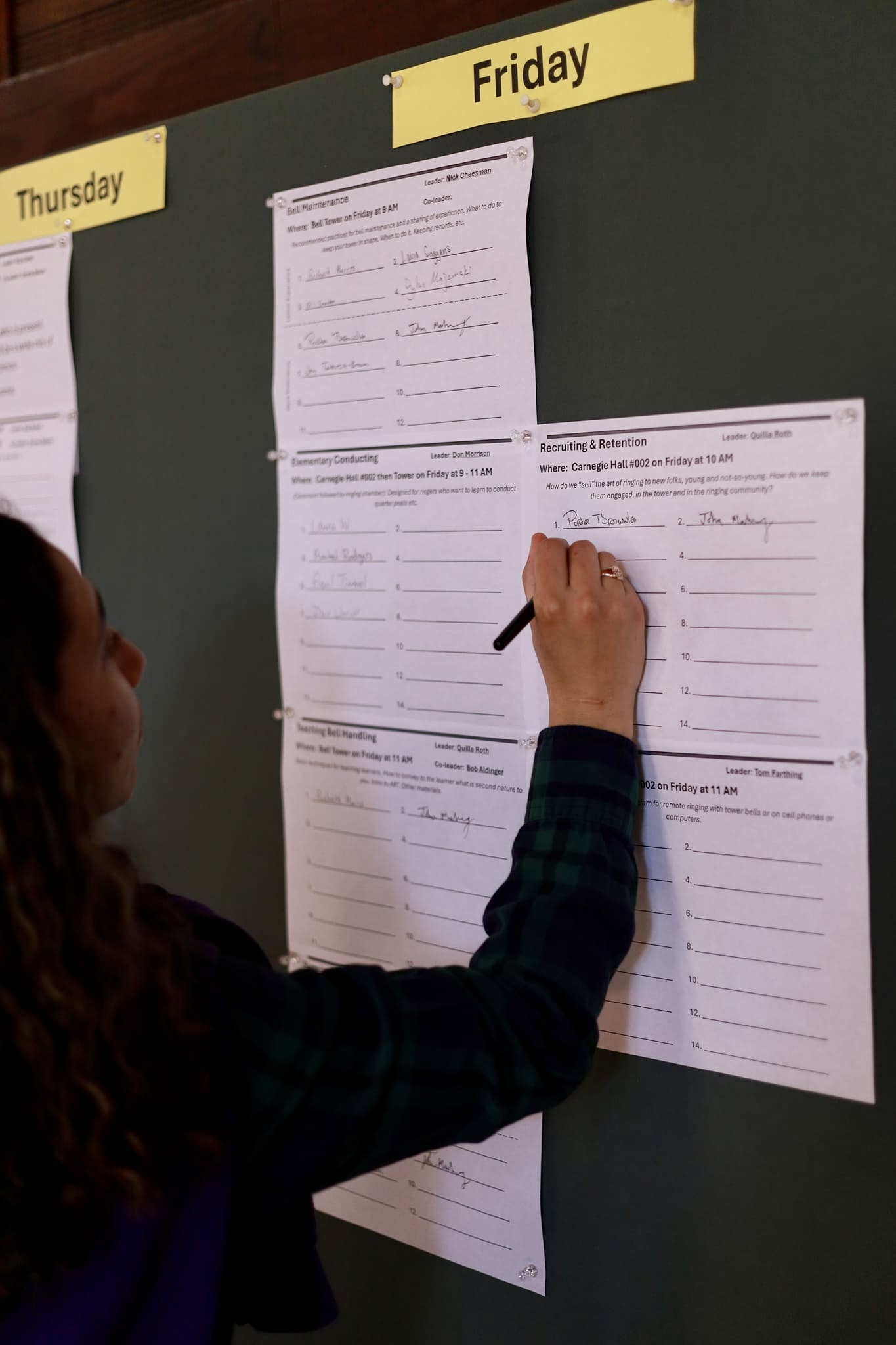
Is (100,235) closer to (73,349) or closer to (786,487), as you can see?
(73,349)

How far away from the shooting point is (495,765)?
83 centimetres

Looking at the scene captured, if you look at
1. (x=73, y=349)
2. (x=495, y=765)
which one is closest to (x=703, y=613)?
(x=495, y=765)

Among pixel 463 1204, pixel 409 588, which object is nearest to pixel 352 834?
pixel 409 588

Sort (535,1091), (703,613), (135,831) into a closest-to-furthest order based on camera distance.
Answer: (535,1091) → (703,613) → (135,831)

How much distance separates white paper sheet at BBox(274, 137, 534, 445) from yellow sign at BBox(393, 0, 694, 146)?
0.10 feet

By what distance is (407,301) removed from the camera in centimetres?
83

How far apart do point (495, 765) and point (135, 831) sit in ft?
1.40

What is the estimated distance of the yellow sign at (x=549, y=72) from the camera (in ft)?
2.30

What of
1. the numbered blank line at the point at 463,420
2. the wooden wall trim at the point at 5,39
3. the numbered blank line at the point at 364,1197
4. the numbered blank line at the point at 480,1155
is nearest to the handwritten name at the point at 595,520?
the numbered blank line at the point at 463,420

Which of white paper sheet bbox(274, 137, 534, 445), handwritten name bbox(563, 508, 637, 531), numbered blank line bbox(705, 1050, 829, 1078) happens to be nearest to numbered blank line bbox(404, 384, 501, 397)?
white paper sheet bbox(274, 137, 534, 445)

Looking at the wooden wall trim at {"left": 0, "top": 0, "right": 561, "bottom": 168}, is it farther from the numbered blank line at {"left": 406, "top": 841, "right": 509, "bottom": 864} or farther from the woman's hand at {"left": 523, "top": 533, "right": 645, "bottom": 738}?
the numbered blank line at {"left": 406, "top": 841, "right": 509, "bottom": 864}

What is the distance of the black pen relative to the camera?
30.0 inches

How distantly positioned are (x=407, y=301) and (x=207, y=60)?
1.21 ft
